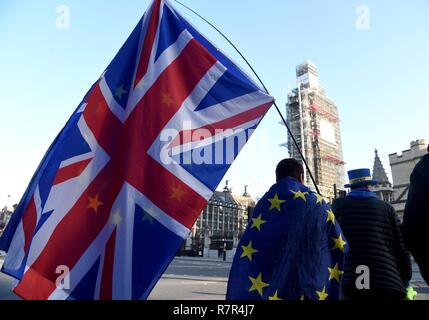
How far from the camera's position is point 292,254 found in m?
2.23

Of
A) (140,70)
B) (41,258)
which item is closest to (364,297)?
(41,258)

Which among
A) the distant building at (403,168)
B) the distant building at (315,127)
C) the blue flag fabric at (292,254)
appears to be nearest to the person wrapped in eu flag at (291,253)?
the blue flag fabric at (292,254)

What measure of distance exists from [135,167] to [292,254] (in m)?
1.49

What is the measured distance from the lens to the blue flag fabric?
2166 millimetres

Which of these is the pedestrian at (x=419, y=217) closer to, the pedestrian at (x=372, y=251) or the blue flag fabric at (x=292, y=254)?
the blue flag fabric at (x=292, y=254)

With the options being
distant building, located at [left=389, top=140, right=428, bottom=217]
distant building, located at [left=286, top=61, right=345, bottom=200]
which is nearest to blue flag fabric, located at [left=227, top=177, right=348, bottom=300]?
distant building, located at [left=389, top=140, right=428, bottom=217]

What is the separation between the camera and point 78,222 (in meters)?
2.61

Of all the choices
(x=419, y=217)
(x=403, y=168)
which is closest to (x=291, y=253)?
(x=419, y=217)

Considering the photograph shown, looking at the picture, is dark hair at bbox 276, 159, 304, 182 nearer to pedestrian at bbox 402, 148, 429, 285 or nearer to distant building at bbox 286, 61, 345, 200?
pedestrian at bbox 402, 148, 429, 285

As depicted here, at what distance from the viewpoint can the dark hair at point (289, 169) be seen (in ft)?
8.70

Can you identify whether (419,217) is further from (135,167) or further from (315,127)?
(315,127)

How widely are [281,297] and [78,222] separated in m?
1.73

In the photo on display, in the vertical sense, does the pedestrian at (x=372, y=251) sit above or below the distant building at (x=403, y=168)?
below

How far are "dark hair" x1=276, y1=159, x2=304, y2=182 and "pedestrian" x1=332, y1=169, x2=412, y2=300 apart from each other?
2.59ft
